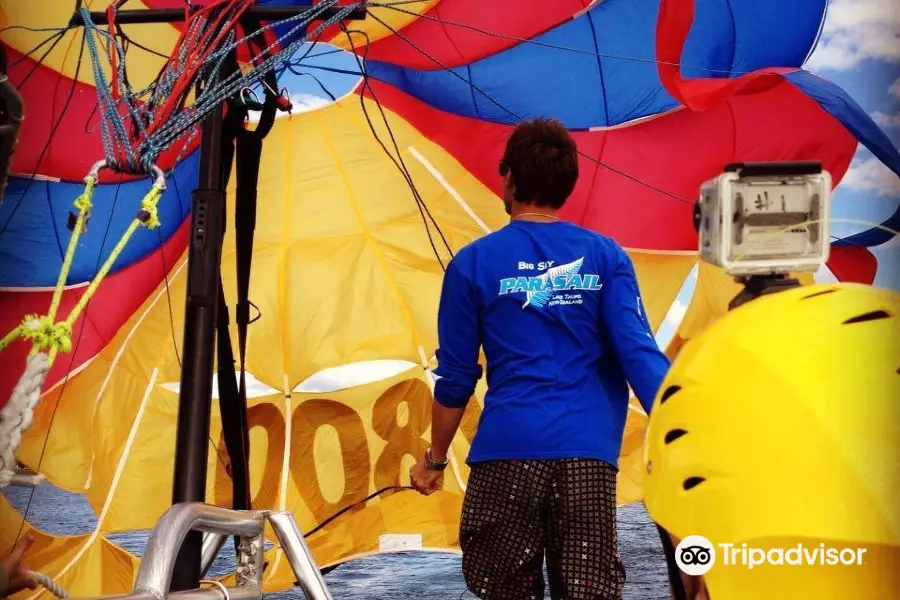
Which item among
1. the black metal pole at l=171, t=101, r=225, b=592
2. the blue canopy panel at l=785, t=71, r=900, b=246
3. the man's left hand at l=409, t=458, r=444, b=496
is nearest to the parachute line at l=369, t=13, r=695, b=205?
the blue canopy panel at l=785, t=71, r=900, b=246

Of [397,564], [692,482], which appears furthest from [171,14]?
[397,564]

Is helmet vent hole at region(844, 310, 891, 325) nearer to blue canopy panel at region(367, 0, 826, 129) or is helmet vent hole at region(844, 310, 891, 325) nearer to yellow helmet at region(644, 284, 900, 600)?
yellow helmet at region(644, 284, 900, 600)

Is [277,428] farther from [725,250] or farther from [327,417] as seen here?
[725,250]

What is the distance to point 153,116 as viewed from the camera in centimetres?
148

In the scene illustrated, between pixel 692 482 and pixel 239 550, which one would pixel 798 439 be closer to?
pixel 692 482

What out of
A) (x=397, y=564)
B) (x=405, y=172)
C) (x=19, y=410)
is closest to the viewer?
(x=19, y=410)

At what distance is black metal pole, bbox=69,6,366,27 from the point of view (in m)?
1.63

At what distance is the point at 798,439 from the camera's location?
3.58ft

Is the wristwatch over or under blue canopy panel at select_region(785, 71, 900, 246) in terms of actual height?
under

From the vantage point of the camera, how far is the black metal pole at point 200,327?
1.39m

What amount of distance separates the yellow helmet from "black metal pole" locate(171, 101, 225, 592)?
0.64 m

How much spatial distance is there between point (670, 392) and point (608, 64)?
49.0 inches

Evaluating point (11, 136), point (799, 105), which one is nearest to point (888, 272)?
point (799, 105)

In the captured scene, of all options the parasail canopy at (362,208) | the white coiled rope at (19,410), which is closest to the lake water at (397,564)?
the parasail canopy at (362,208)
